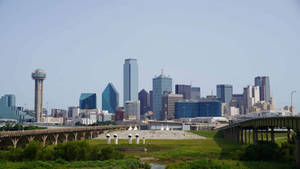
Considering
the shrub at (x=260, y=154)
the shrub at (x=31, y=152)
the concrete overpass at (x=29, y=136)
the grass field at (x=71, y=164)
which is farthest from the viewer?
the concrete overpass at (x=29, y=136)

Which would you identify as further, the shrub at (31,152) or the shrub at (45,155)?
the shrub at (31,152)

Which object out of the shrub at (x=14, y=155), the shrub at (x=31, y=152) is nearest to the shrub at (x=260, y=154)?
the shrub at (x=31, y=152)

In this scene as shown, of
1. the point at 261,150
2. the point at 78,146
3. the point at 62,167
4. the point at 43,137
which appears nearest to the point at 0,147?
the point at 43,137

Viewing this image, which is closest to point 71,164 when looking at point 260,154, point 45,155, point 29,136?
point 45,155

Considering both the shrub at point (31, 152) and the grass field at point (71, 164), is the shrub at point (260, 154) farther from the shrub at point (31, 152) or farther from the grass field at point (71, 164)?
the shrub at point (31, 152)

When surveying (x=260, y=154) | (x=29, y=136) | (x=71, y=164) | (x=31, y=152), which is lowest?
(x=71, y=164)

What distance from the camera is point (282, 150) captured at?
317ft

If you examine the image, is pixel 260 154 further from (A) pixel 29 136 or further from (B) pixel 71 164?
(A) pixel 29 136

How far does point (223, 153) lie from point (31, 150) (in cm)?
4873

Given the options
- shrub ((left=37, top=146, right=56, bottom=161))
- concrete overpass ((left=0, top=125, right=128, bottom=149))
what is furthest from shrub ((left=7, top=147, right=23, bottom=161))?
concrete overpass ((left=0, top=125, right=128, bottom=149))

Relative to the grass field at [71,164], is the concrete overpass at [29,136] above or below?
above

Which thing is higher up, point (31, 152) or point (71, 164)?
point (31, 152)

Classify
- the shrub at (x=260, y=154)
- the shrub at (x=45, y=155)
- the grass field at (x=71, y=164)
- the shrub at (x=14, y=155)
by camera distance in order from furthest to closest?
the shrub at (x=260, y=154) → the shrub at (x=14, y=155) → the shrub at (x=45, y=155) → the grass field at (x=71, y=164)

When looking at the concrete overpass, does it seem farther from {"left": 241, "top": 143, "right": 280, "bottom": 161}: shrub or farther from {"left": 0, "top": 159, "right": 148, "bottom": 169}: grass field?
{"left": 241, "top": 143, "right": 280, "bottom": 161}: shrub
